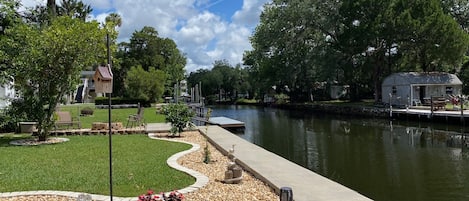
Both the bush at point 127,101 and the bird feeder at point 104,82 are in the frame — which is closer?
the bird feeder at point 104,82

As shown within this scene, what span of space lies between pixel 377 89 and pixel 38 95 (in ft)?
111

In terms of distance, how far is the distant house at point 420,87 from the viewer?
117ft

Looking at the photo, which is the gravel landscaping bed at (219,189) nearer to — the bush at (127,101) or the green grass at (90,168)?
the green grass at (90,168)

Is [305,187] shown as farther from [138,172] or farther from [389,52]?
[389,52]

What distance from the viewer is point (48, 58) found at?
12953mm

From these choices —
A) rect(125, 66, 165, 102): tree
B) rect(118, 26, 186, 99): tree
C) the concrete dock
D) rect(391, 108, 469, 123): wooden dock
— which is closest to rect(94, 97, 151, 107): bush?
rect(125, 66, 165, 102): tree

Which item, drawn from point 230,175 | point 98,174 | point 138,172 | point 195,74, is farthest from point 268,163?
point 195,74

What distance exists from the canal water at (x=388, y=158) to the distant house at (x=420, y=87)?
11.5 m

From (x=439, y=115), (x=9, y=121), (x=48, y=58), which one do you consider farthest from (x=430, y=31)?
(x=9, y=121)

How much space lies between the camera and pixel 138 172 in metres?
8.37

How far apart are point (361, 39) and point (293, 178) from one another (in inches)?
1263

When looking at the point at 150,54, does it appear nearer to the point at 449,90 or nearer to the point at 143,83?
the point at 143,83

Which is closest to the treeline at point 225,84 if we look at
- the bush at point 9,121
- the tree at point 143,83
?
the tree at point 143,83

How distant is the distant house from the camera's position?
35.6 m
